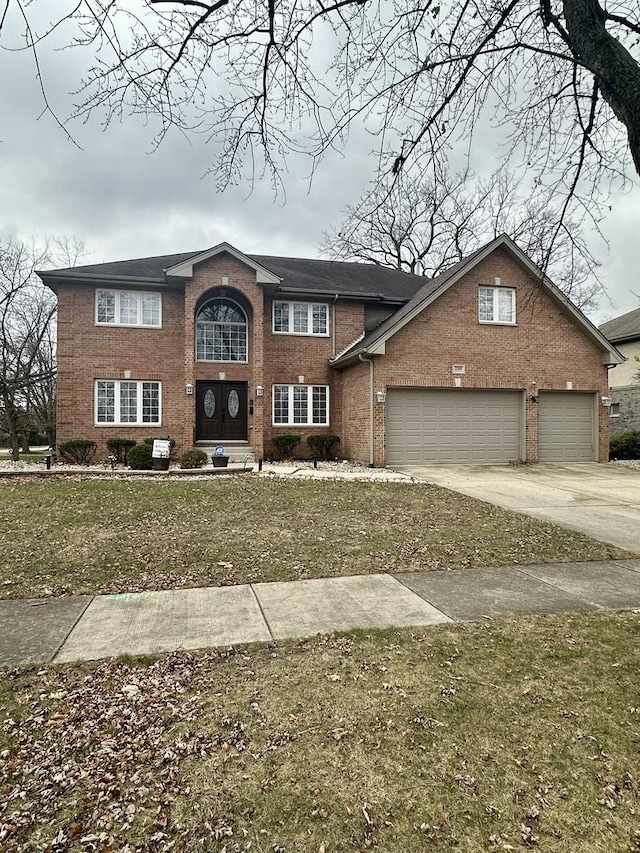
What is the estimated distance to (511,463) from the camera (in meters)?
16.7

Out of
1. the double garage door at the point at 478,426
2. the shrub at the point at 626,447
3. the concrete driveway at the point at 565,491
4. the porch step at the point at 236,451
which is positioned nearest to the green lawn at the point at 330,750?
the concrete driveway at the point at 565,491

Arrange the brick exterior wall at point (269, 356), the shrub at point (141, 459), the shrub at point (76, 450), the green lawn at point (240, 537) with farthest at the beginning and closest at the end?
the brick exterior wall at point (269, 356) → the shrub at point (76, 450) → the shrub at point (141, 459) → the green lawn at point (240, 537)

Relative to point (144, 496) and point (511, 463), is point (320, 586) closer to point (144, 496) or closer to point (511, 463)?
point (144, 496)

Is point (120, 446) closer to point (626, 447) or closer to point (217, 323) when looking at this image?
point (217, 323)

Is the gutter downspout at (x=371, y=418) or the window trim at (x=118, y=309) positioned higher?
the window trim at (x=118, y=309)

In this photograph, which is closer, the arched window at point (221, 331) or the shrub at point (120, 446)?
the shrub at point (120, 446)

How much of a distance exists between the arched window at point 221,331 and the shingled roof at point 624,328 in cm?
1965

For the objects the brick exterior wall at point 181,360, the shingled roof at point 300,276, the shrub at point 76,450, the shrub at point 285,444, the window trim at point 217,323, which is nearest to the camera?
the shrub at point 76,450

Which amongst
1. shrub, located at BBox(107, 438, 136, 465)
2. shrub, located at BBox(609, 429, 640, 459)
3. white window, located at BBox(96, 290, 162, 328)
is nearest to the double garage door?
shrub, located at BBox(609, 429, 640, 459)

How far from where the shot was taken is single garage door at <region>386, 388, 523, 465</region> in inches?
639

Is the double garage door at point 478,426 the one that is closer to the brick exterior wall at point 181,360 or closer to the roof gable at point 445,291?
the roof gable at point 445,291

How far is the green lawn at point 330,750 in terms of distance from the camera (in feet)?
6.82

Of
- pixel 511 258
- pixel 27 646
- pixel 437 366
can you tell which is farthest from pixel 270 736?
pixel 511 258

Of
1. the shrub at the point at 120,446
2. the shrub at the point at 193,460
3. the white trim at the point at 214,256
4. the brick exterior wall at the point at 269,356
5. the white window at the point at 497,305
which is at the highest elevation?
the white trim at the point at 214,256
